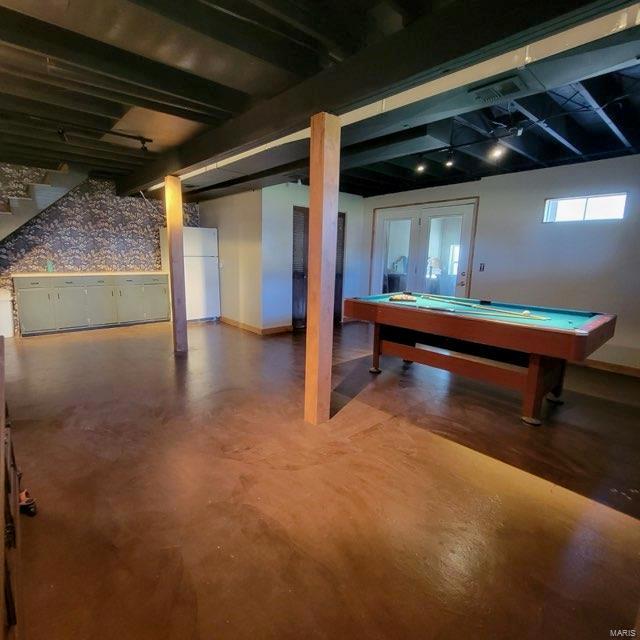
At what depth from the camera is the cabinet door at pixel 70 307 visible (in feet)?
18.3

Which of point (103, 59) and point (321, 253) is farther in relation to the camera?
point (321, 253)

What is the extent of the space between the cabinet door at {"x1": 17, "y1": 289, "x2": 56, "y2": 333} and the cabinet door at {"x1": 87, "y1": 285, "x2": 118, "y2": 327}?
0.52 meters

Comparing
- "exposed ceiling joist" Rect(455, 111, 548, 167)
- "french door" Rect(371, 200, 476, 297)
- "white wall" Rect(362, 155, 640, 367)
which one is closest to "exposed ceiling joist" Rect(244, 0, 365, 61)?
"exposed ceiling joist" Rect(455, 111, 548, 167)

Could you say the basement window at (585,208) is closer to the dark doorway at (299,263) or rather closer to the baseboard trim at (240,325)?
the dark doorway at (299,263)

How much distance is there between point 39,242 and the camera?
5.76 m

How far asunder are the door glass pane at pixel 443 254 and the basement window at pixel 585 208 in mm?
1291

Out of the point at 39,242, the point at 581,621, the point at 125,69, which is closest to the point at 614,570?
the point at 581,621

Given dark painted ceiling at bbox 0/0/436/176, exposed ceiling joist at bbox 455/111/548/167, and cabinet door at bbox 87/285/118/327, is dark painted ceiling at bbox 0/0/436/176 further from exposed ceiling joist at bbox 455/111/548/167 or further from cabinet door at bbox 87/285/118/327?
cabinet door at bbox 87/285/118/327

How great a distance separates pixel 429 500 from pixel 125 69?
3.48 metres

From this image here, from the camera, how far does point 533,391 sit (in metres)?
2.94

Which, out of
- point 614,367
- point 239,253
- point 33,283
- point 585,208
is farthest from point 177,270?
point 614,367

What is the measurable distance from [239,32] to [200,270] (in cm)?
487

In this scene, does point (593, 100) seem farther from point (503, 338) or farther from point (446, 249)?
point (446, 249)

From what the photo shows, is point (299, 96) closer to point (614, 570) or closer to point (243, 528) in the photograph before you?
point (243, 528)
